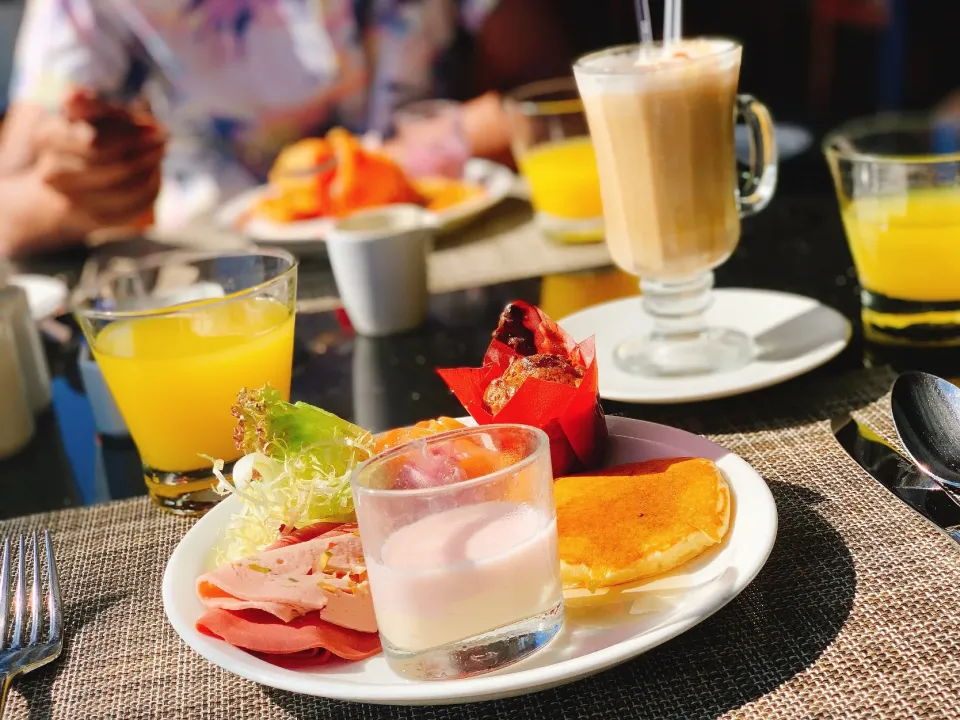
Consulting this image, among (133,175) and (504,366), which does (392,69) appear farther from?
(504,366)

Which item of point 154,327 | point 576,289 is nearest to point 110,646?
point 154,327

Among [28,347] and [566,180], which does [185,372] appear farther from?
[566,180]

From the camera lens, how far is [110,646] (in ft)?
2.57

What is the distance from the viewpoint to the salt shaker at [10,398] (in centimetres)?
118

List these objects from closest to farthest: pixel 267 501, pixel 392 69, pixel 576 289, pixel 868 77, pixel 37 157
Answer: pixel 267 501, pixel 576 289, pixel 37 157, pixel 392 69, pixel 868 77

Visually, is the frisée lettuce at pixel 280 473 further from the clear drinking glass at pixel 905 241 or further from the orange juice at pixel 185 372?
the clear drinking glass at pixel 905 241

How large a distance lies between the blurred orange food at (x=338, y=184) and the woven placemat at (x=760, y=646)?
105cm

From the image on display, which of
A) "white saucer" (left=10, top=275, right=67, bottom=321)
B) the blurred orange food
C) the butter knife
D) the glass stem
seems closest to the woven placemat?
the butter knife

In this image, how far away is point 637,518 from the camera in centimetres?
75

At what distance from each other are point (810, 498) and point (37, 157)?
7.02ft

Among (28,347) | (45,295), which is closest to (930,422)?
(28,347)

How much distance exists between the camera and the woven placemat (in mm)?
640

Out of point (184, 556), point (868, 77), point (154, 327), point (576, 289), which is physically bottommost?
point (868, 77)

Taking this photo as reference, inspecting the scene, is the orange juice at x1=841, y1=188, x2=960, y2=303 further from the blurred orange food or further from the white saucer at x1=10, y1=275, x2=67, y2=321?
the white saucer at x1=10, y1=275, x2=67, y2=321
